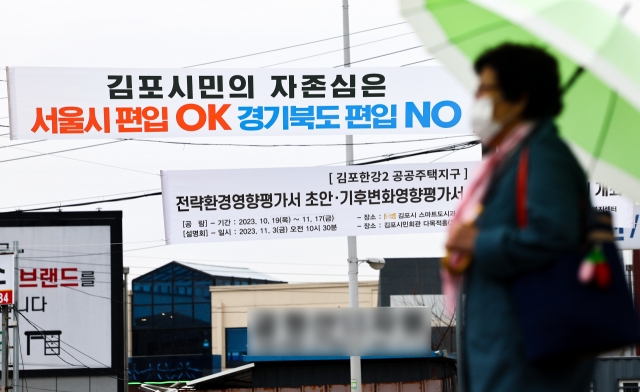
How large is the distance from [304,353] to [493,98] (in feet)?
69.4

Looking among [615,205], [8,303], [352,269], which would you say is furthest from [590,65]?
[8,303]

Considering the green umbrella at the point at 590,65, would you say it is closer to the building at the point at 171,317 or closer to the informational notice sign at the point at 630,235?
the informational notice sign at the point at 630,235

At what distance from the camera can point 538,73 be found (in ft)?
8.41

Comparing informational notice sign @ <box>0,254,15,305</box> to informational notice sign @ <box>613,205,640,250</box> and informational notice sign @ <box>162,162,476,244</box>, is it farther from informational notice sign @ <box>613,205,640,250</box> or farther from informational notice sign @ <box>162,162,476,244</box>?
informational notice sign @ <box>613,205,640,250</box>

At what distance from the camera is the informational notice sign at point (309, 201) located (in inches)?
548

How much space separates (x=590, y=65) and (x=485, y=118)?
29.4 inches

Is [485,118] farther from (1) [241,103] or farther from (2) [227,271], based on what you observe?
(2) [227,271]

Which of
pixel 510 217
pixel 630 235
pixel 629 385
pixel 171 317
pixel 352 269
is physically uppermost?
pixel 510 217

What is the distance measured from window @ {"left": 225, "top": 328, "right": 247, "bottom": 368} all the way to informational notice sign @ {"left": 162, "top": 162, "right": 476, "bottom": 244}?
39.7 meters

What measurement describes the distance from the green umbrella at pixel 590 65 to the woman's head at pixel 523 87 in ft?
1.36

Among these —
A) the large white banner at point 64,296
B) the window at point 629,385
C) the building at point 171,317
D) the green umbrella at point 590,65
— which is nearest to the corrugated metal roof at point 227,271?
the building at point 171,317

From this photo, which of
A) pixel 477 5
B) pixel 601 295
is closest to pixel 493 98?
pixel 601 295

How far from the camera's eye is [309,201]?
1408 cm

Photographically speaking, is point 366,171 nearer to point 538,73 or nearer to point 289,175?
point 289,175
